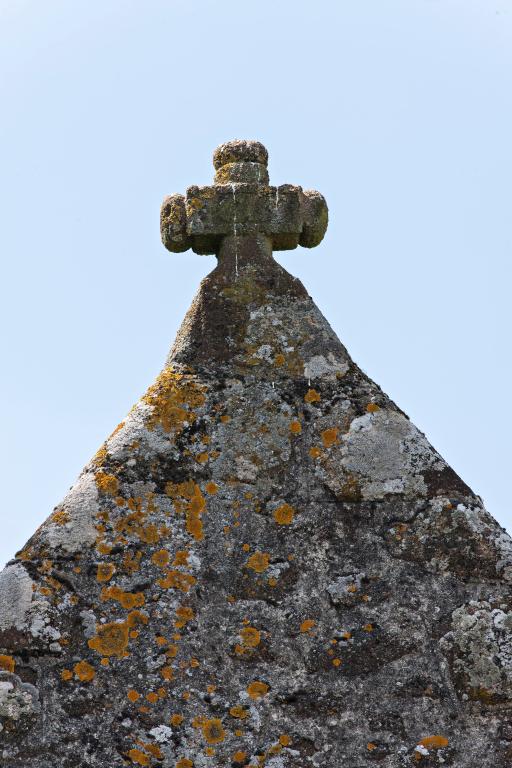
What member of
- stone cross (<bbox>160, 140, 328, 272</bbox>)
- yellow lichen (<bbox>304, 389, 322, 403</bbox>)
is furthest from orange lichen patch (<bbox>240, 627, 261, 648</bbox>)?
stone cross (<bbox>160, 140, 328, 272</bbox>)

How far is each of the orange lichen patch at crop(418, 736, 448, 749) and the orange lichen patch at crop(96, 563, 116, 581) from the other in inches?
47.0

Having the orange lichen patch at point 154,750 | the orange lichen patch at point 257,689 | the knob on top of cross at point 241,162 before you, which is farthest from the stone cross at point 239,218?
the orange lichen patch at point 154,750

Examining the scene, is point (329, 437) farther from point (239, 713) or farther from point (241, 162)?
point (241, 162)

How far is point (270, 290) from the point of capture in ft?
17.1

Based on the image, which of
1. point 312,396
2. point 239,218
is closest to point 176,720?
point 312,396

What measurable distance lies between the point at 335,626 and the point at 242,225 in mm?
1826

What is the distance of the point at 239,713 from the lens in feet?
13.9

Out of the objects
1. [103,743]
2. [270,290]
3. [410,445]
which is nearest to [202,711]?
[103,743]

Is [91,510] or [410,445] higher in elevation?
[410,445]

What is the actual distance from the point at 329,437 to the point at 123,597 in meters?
1.01

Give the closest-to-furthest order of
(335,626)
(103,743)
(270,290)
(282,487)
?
(103,743) → (335,626) → (282,487) → (270,290)

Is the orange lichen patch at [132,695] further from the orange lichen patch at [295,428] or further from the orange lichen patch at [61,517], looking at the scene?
the orange lichen patch at [295,428]

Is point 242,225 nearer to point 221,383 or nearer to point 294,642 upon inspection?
point 221,383

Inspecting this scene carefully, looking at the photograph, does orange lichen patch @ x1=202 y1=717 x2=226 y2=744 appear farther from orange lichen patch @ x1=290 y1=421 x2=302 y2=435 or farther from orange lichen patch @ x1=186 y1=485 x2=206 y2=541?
orange lichen patch @ x1=290 y1=421 x2=302 y2=435
